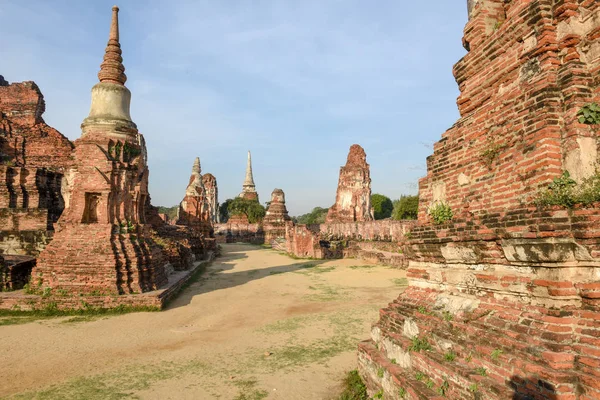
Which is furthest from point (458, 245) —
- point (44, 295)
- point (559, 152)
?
point (44, 295)

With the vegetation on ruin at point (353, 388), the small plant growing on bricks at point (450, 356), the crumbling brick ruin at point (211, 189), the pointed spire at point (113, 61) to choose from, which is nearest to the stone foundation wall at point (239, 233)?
the crumbling brick ruin at point (211, 189)

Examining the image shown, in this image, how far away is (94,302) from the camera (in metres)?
8.33

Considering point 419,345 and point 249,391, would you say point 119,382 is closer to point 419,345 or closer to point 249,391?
point 249,391

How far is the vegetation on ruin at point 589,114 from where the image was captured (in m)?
3.01

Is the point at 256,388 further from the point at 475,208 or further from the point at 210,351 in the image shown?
the point at 475,208

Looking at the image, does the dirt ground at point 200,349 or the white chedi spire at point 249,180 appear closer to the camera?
the dirt ground at point 200,349

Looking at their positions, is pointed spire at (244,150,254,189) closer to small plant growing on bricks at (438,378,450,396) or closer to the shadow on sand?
the shadow on sand

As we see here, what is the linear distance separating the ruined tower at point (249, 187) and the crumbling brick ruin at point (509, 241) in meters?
51.4

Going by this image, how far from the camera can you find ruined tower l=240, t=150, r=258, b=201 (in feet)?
183

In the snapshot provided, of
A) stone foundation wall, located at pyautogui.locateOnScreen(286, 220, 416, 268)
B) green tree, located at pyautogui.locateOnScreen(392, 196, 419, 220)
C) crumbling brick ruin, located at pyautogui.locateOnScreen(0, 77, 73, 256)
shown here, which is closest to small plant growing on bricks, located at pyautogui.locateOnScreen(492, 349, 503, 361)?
crumbling brick ruin, located at pyautogui.locateOnScreen(0, 77, 73, 256)

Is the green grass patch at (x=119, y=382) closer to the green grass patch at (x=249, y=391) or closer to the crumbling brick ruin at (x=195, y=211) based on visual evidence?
the green grass patch at (x=249, y=391)

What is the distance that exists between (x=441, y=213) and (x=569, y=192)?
1.60 meters

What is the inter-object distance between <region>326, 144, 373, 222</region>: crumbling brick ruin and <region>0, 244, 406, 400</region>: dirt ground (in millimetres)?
20893

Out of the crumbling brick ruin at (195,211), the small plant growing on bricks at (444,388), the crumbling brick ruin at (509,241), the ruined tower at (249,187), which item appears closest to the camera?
the crumbling brick ruin at (509,241)
